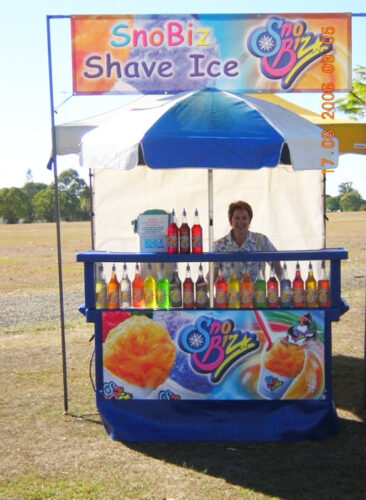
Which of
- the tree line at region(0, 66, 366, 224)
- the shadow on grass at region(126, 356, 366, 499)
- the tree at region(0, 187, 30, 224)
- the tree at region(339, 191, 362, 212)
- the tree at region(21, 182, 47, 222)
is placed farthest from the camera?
the tree at region(21, 182, 47, 222)

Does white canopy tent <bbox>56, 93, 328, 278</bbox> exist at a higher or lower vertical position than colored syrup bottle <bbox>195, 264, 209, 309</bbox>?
higher

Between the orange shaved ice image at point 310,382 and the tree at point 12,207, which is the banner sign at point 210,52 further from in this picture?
the tree at point 12,207

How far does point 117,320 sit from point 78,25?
→ 2750mm

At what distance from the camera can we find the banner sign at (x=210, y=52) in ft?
19.0

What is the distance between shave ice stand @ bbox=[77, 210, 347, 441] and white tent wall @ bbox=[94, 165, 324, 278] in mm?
2949

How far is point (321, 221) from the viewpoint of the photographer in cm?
811

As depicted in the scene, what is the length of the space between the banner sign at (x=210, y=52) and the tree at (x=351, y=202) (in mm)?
99942

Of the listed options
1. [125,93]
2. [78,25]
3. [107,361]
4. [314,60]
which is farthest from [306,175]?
[107,361]

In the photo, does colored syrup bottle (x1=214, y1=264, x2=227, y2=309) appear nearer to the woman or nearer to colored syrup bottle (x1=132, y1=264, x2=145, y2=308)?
colored syrup bottle (x1=132, y1=264, x2=145, y2=308)

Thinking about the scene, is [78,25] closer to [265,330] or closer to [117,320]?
[117,320]

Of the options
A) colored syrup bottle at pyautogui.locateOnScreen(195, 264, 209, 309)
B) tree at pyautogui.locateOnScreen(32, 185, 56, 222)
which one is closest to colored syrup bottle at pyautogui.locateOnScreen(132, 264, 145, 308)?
colored syrup bottle at pyautogui.locateOnScreen(195, 264, 209, 309)

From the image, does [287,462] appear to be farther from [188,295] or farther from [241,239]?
[241,239]

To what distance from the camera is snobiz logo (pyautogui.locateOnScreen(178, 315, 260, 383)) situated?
4.92 meters

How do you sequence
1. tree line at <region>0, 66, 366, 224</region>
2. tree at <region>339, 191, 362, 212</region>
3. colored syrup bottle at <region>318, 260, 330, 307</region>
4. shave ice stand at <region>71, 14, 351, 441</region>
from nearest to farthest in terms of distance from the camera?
shave ice stand at <region>71, 14, 351, 441</region> → colored syrup bottle at <region>318, 260, 330, 307</region> → tree line at <region>0, 66, 366, 224</region> → tree at <region>339, 191, 362, 212</region>
